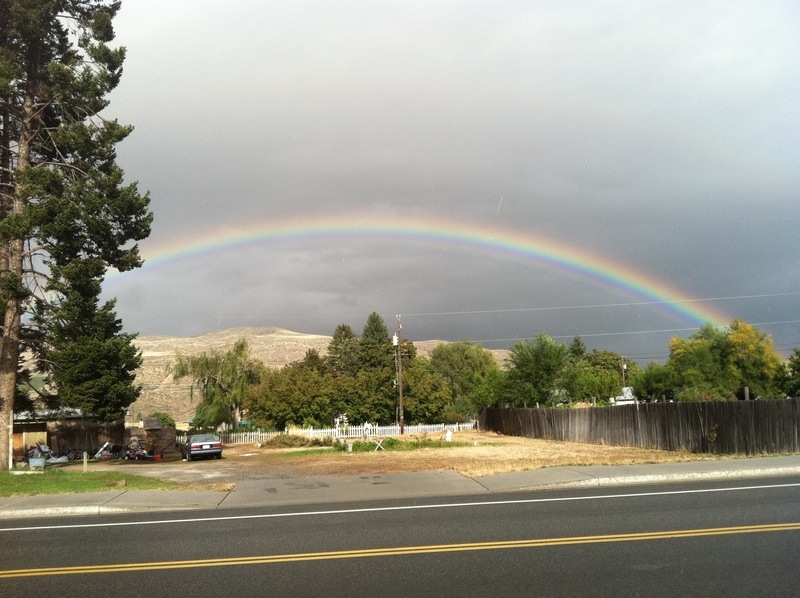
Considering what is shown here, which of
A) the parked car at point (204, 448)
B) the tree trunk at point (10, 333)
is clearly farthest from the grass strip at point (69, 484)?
the parked car at point (204, 448)

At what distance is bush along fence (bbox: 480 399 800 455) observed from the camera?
22578 millimetres

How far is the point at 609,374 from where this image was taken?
104625 millimetres

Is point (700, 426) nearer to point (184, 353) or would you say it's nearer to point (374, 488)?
point (374, 488)

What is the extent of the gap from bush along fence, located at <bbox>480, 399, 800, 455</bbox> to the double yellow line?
14185 millimetres

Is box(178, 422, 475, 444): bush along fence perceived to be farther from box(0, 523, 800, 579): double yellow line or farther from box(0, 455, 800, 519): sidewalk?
box(0, 523, 800, 579): double yellow line

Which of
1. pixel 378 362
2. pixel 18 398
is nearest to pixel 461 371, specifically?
pixel 378 362

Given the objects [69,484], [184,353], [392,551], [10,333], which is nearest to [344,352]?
[184,353]

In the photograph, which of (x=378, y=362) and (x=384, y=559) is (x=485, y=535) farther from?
(x=378, y=362)

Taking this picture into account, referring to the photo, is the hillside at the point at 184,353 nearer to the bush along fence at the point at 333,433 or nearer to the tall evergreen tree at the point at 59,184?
the bush along fence at the point at 333,433

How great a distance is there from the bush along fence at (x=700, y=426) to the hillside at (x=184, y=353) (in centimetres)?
4669

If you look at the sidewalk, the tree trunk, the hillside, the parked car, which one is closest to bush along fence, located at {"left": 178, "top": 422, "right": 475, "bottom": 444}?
the hillside

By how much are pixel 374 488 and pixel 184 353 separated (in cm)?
12194

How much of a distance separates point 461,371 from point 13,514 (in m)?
100

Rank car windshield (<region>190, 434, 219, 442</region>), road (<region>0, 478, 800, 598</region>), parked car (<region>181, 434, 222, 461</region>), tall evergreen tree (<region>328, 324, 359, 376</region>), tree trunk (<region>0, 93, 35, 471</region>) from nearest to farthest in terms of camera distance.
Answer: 1. road (<region>0, 478, 800, 598</region>)
2. tree trunk (<region>0, 93, 35, 471</region>)
3. parked car (<region>181, 434, 222, 461</region>)
4. car windshield (<region>190, 434, 219, 442</region>)
5. tall evergreen tree (<region>328, 324, 359, 376</region>)
